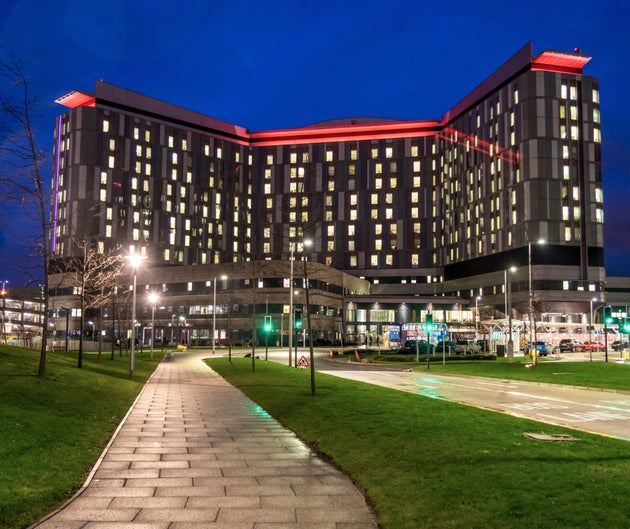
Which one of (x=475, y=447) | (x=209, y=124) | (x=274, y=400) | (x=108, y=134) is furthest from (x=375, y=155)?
(x=475, y=447)

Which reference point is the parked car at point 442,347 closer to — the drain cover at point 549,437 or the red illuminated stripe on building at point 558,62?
the drain cover at point 549,437

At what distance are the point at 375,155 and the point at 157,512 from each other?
156386 mm

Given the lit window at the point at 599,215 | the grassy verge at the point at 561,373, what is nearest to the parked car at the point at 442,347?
the grassy verge at the point at 561,373

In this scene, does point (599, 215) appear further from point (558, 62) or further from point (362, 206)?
A: point (362, 206)

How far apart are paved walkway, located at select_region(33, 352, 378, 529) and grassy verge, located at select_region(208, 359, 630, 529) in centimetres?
58

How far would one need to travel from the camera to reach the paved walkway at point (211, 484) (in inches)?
314

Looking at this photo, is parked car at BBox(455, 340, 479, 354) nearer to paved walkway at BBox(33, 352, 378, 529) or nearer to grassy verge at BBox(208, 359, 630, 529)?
grassy verge at BBox(208, 359, 630, 529)

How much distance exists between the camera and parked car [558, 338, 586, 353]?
80.9 meters

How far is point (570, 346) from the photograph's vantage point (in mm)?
81188

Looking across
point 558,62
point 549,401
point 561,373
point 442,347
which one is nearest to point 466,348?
point 442,347

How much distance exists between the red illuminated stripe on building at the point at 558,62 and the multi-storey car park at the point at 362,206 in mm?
332

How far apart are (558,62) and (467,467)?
12104 centimetres

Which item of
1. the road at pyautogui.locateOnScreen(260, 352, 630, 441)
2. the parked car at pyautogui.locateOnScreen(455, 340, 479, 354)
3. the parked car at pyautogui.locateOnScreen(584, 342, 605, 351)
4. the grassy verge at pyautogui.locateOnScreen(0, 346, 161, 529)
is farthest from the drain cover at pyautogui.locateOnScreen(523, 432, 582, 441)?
the parked car at pyautogui.locateOnScreen(584, 342, 605, 351)

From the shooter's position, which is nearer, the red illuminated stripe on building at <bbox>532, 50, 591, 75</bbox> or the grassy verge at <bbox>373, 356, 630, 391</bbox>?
the grassy verge at <bbox>373, 356, 630, 391</bbox>
